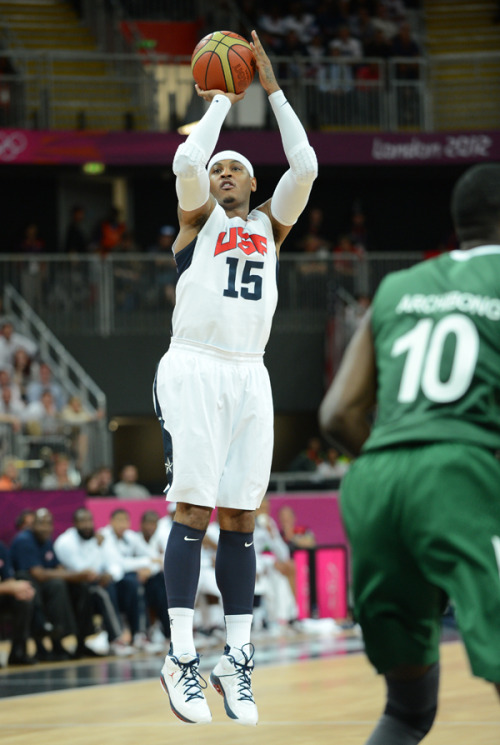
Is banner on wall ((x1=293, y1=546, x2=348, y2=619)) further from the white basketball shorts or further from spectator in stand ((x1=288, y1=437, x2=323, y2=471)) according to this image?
the white basketball shorts

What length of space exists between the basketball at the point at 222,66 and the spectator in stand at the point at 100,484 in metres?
10.4

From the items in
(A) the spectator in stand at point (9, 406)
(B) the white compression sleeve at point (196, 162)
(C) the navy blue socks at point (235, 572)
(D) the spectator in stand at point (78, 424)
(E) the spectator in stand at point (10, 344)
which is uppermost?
(B) the white compression sleeve at point (196, 162)

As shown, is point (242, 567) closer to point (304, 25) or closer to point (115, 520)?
point (115, 520)

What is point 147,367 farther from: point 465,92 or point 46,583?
point 46,583

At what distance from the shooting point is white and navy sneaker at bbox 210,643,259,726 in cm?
567

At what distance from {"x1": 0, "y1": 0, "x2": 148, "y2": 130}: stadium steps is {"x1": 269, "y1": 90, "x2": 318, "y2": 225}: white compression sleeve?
16.8 metres

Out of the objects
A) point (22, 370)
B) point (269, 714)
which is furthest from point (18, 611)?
point (22, 370)

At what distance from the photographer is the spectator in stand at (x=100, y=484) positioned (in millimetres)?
16078

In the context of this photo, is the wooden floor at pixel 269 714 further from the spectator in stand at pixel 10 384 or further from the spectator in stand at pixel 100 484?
the spectator in stand at pixel 10 384

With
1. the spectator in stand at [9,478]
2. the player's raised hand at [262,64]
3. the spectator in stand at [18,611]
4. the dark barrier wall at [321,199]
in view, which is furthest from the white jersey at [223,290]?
the dark barrier wall at [321,199]

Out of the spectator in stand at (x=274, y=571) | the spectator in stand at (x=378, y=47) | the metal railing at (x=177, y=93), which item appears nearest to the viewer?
the spectator in stand at (x=274, y=571)

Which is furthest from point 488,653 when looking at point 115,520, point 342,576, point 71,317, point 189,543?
point 71,317

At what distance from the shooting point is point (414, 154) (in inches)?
960

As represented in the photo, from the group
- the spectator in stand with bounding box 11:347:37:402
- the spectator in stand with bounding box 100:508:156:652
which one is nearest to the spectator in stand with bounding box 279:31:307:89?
the spectator in stand with bounding box 11:347:37:402
